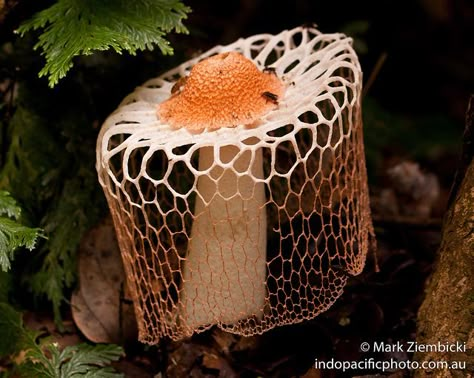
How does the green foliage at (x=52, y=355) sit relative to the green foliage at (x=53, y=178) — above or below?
below

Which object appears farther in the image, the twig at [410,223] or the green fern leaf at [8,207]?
the twig at [410,223]

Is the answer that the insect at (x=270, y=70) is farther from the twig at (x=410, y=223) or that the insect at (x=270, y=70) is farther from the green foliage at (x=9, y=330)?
the green foliage at (x=9, y=330)

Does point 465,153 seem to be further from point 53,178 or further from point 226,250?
point 53,178

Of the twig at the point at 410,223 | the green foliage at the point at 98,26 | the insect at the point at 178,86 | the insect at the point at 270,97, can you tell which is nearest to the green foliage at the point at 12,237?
the green foliage at the point at 98,26

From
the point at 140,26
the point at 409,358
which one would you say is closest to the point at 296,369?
the point at 409,358

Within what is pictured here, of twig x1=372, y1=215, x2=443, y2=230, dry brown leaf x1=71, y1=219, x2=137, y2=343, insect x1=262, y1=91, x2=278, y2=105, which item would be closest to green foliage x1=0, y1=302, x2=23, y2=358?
dry brown leaf x1=71, y1=219, x2=137, y2=343

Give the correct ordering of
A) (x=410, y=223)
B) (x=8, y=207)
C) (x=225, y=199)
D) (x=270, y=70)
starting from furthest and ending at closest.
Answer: (x=410, y=223)
(x=270, y=70)
(x=8, y=207)
(x=225, y=199)

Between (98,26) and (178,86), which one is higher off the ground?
(98,26)

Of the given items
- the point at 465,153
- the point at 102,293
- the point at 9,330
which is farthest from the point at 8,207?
the point at 465,153
